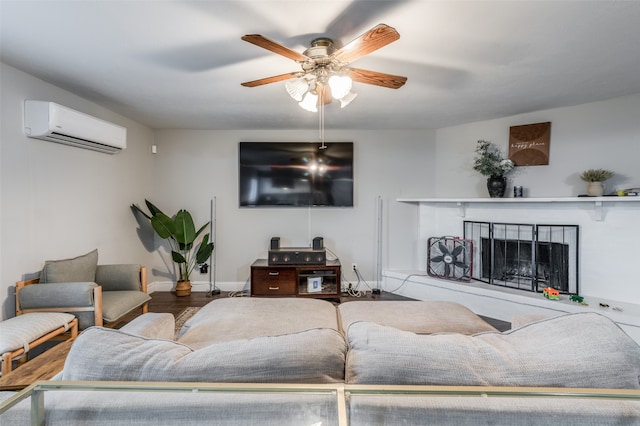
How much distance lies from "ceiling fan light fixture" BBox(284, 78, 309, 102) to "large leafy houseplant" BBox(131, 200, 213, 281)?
2.47 meters

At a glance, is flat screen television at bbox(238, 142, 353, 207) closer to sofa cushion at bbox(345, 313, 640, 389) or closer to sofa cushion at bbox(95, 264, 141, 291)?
sofa cushion at bbox(95, 264, 141, 291)

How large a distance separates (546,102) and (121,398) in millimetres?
3940

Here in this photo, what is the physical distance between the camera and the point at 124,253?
3582 mm

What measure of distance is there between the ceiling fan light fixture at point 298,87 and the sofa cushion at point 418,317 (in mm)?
1441

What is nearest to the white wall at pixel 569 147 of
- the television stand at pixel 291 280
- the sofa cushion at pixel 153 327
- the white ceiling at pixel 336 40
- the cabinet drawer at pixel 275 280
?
the white ceiling at pixel 336 40

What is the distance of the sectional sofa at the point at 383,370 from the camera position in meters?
0.71

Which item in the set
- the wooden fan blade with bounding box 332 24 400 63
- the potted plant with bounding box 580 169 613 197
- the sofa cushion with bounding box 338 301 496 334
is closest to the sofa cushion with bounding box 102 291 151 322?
the sofa cushion with bounding box 338 301 496 334

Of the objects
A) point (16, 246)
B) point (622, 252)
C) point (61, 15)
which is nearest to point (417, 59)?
point (61, 15)

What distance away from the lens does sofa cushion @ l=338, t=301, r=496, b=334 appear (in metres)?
1.43

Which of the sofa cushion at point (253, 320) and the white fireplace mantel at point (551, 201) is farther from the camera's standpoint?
the white fireplace mantel at point (551, 201)

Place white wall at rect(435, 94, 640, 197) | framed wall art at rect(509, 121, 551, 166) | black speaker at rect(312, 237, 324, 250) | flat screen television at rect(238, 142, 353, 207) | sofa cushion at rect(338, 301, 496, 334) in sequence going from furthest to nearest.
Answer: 1. flat screen television at rect(238, 142, 353, 207)
2. black speaker at rect(312, 237, 324, 250)
3. framed wall art at rect(509, 121, 551, 166)
4. white wall at rect(435, 94, 640, 197)
5. sofa cushion at rect(338, 301, 496, 334)

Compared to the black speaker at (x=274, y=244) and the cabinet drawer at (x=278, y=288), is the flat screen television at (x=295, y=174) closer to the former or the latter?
the black speaker at (x=274, y=244)

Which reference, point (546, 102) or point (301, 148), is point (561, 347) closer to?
point (546, 102)

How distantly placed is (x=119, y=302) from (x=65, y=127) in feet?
5.02
